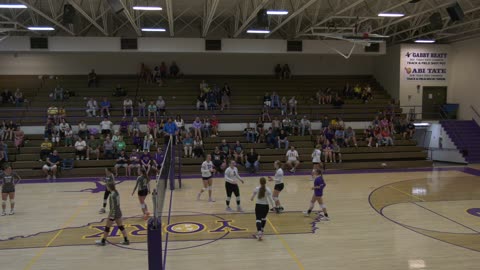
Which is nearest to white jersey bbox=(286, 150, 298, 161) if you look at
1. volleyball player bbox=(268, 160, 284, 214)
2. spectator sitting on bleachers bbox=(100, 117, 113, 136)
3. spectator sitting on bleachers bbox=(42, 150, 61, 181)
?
volleyball player bbox=(268, 160, 284, 214)

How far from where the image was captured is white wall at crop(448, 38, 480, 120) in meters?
27.3

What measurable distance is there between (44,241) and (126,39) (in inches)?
698

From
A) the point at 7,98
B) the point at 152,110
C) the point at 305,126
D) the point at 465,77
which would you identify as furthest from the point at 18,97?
the point at 465,77

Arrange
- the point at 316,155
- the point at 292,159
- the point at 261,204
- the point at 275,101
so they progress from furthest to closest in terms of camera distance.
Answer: the point at 275,101 → the point at 292,159 → the point at 316,155 → the point at 261,204

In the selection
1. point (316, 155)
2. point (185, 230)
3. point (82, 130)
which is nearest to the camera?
point (185, 230)

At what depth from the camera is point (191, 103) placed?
27500mm

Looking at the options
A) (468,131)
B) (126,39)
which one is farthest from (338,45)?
(126,39)

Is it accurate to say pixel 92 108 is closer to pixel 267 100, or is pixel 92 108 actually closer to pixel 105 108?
pixel 105 108

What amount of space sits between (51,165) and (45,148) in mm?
1572

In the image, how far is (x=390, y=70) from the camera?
3064 centimetres

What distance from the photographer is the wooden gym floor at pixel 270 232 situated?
9.05 meters

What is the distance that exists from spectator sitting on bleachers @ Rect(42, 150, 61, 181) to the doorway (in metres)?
25.4

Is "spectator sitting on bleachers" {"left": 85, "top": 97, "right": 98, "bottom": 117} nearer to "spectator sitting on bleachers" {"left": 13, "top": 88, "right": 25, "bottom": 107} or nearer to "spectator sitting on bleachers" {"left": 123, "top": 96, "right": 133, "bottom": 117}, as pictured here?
"spectator sitting on bleachers" {"left": 123, "top": 96, "right": 133, "bottom": 117}

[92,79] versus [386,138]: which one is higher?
[92,79]
